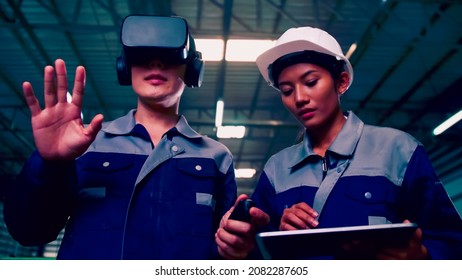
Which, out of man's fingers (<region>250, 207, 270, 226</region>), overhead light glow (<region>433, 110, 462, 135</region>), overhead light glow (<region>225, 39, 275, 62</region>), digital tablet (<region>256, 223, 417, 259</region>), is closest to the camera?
digital tablet (<region>256, 223, 417, 259</region>)

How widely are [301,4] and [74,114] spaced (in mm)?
5614

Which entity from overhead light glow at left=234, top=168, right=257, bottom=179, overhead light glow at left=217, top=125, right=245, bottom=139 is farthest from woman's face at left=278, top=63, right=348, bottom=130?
overhead light glow at left=234, top=168, right=257, bottom=179

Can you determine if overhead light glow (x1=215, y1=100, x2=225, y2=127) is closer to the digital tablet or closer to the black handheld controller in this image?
the black handheld controller

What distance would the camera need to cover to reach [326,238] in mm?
1016

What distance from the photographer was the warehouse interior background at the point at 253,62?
6.08 meters

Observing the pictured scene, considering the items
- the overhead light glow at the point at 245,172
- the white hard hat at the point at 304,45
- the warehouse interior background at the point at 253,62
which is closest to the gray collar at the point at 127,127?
the white hard hat at the point at 304,45

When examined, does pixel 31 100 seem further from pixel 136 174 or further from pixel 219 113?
pixel 219 113

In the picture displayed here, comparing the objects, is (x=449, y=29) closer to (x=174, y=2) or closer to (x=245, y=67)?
(x=245, y=67)

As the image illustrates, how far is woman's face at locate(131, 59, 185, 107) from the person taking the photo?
1556 millimetres

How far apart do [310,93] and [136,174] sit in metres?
0.72

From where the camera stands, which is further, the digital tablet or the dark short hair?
the dark short hair

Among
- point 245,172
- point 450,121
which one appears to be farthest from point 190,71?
point 245,172

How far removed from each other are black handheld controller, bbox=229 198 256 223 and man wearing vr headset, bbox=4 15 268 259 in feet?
0.05

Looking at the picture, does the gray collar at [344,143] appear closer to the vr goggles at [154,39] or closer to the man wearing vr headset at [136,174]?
the man wearing vr headset at [136,174]
